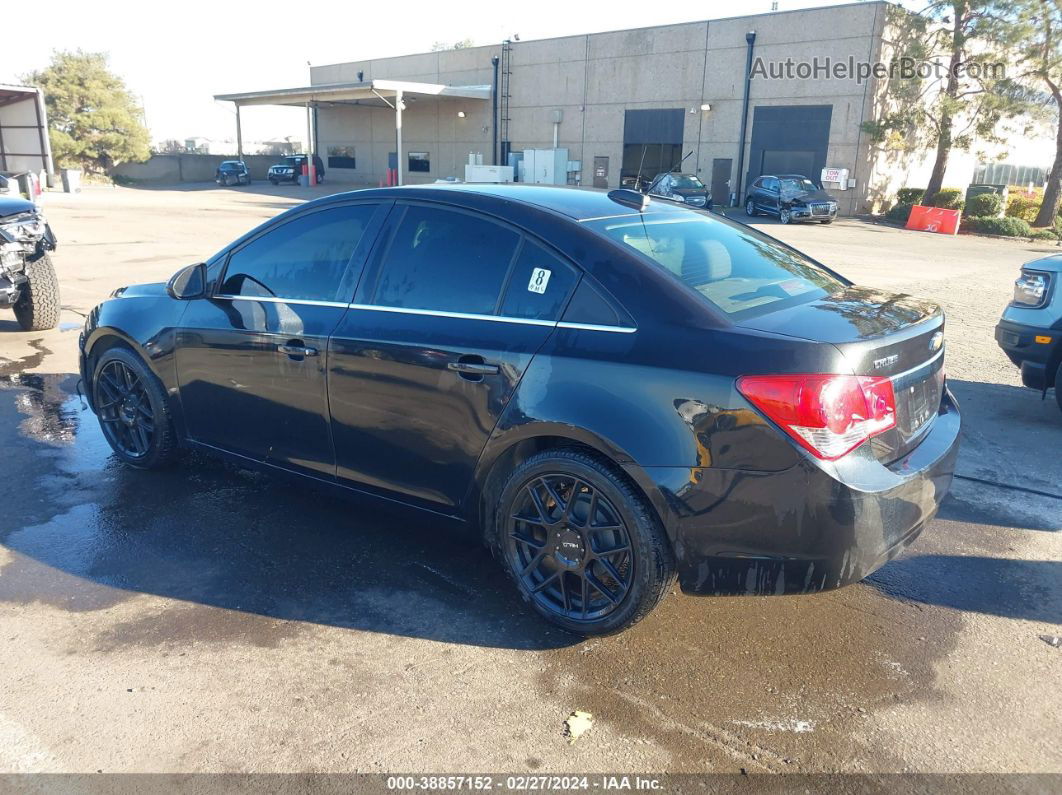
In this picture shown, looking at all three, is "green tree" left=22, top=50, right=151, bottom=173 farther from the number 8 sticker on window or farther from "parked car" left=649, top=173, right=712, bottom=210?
the number 8 sticker on window

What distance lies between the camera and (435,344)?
136 inches

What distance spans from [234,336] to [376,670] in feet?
6.23

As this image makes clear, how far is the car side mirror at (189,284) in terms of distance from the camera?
4.36m

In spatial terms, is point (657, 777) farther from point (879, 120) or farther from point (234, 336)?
point (879, 120)

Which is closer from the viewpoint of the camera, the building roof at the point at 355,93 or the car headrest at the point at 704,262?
the car headrest at the point at 704,262

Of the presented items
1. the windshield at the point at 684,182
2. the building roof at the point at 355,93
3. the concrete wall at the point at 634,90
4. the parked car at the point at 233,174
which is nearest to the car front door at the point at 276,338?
the windshield at the point at 684,182

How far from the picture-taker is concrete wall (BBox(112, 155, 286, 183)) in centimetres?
5422

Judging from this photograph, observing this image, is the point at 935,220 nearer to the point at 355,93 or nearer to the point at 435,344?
the point at 355,93

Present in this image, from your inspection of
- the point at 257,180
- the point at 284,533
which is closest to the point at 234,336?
the point at 284,533

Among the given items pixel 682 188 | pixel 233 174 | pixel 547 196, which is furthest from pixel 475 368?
pixel 233 174

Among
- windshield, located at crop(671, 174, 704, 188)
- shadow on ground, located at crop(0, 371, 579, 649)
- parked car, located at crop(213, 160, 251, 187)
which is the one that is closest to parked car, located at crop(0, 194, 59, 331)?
shadow on ground, located at crop(0, 371, 579, 649)

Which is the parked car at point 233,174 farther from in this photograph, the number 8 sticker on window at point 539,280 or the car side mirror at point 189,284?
the number 8 sticker on window at point 539,280

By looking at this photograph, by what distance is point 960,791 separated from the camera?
8.25 feet

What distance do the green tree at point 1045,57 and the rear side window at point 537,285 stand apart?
30.0m
